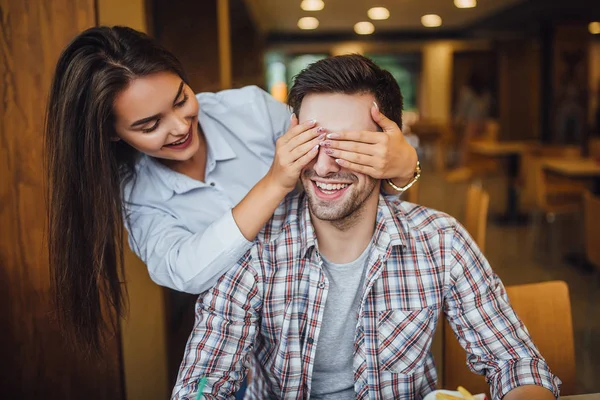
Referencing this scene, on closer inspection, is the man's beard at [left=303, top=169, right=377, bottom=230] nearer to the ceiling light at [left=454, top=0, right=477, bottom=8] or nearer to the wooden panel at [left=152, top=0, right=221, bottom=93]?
the wooden panel at [left=152, top=0, right=221, bottom=93]

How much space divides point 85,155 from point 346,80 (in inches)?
26.5

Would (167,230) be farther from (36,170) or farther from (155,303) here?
(155,303)

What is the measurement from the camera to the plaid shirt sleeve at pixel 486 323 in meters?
1.29

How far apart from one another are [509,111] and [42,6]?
11598mm

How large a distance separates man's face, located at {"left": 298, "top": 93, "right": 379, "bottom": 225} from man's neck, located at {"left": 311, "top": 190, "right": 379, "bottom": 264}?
0.22 ft

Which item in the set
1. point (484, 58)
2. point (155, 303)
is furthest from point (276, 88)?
point (484, 58)

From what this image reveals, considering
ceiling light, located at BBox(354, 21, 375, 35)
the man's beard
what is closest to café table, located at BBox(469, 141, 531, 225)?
ceiling light, located at BBox(354, 21, 375, 35)

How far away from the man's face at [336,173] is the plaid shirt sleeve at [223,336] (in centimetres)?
24

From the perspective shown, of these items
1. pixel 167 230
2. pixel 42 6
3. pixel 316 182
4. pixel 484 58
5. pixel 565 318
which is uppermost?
pixel 484 58

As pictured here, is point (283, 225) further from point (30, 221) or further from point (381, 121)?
point (30, 221)

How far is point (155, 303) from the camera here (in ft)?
7.42

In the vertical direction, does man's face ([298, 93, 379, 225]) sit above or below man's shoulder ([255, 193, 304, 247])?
above

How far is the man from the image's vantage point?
133 cm

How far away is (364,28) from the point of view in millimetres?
4316
